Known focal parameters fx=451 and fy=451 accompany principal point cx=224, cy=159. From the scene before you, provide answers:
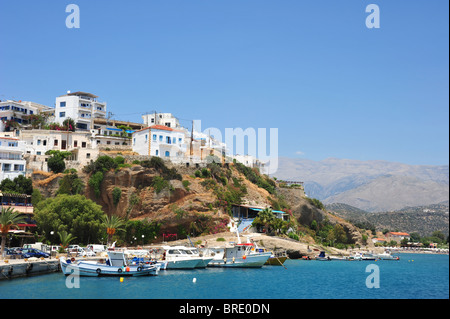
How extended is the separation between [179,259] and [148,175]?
21894mm

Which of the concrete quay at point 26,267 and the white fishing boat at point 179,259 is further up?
the concrete quay at point 26,267

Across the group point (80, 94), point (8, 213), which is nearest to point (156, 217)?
point (8, 213)

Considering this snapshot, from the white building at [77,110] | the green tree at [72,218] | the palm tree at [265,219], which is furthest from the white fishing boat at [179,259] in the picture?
the white building at [77,110]

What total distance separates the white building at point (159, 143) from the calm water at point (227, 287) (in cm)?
2998

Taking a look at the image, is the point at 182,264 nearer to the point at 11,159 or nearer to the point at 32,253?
the point at 32,253

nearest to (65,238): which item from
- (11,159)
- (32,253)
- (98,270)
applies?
(32,253)

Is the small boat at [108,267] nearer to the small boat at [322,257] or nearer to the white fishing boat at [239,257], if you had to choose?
the white fishing boat at [239,257]

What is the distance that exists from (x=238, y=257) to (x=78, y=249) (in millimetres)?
19291

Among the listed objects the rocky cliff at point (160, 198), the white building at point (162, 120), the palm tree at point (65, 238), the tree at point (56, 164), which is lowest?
the palm tree at point (65, 238)

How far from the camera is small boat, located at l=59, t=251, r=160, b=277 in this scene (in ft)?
138

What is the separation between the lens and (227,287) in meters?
39.0

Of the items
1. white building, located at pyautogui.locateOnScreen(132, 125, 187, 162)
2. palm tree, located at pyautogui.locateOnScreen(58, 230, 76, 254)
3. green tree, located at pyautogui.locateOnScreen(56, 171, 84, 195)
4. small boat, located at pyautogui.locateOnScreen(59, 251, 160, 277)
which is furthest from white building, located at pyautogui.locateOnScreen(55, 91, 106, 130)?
small boat, located at pyautogui.locateOnScreen(59, 251, 160, 277)

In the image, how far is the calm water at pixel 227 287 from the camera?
34.2 meters
